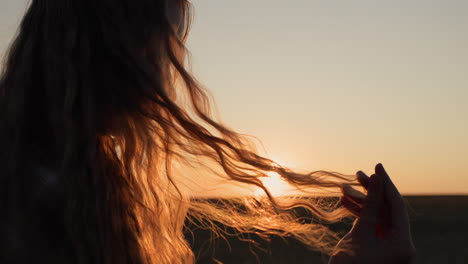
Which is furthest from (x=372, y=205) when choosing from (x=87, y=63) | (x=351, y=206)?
(x=87, y=63)

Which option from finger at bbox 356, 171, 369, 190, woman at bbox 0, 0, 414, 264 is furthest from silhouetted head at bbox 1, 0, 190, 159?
finger at bbox 356, 171, 369, 190

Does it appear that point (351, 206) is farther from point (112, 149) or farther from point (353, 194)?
point (112, 149)

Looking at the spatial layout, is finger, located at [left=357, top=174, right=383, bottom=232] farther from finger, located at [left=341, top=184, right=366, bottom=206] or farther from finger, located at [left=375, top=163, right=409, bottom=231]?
finger, located at [left=341, top=184, right=366, bottom=206]

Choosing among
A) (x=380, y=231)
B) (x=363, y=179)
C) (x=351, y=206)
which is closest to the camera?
(x=380, y=231)

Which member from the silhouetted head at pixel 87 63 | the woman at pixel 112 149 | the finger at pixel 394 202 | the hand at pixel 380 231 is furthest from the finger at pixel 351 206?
the silhouetted head at pixel 87 63

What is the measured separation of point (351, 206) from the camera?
6.83 ft

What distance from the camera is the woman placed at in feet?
5.79

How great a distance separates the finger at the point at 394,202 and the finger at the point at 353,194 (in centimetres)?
21

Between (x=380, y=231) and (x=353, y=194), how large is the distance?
1.23ft

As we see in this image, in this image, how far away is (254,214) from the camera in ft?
9.31

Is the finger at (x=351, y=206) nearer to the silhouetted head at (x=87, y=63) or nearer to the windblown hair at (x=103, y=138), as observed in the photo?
the windblown hair at (x=103, y=138)

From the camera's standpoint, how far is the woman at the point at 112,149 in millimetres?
1764

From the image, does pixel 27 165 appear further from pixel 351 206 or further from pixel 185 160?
pixel 351 206

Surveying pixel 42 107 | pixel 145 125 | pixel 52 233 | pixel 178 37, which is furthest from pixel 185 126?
pixel 52 233
